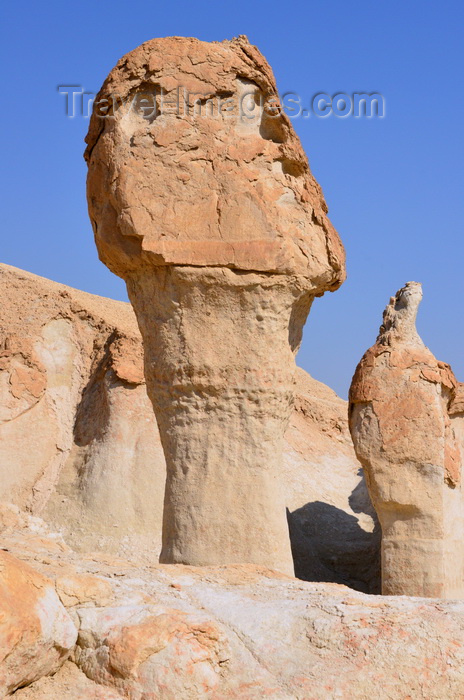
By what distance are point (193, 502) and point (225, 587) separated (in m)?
1.56

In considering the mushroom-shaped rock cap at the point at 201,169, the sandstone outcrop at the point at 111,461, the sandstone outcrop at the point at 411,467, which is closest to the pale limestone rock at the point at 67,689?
the mushroom-shaped rock cap at the point at 201,169

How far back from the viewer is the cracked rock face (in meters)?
5.99

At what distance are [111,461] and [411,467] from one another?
415 centimetres

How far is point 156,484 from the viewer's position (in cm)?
1037

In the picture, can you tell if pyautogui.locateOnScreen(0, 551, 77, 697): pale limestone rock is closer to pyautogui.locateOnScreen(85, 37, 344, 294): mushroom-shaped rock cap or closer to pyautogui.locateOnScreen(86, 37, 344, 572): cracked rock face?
pyautogui.locateOnScreen(86, 37, 344, 572): cracked rock face

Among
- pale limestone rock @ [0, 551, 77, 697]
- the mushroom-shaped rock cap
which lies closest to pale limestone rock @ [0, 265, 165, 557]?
the mushroom-shaped rock cap

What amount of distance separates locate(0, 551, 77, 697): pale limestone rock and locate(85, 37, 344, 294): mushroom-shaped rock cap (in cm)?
277

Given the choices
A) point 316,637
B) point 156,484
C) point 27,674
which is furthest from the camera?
point 156,484

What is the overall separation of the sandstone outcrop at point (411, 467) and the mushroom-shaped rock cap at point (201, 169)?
5.29 ft

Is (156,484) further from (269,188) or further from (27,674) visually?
(27,674)

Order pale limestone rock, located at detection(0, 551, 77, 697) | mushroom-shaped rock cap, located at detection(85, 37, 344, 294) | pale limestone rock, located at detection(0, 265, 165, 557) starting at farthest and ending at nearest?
1. pale limestone rock, located at detection(0, 265, 165, 557)
2. mushroom-shaped rock cap, located at detection(85, 37, 344, 294)
3. pale limestone rock, located at detection(0, 551, 77, 697)

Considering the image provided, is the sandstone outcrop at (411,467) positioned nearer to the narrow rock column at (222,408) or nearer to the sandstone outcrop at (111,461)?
the narrow rock column at (222,408)

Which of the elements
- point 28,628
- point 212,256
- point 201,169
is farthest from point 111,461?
point 28,628

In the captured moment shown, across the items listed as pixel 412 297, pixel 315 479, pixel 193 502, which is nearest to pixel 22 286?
pixel 315 479
